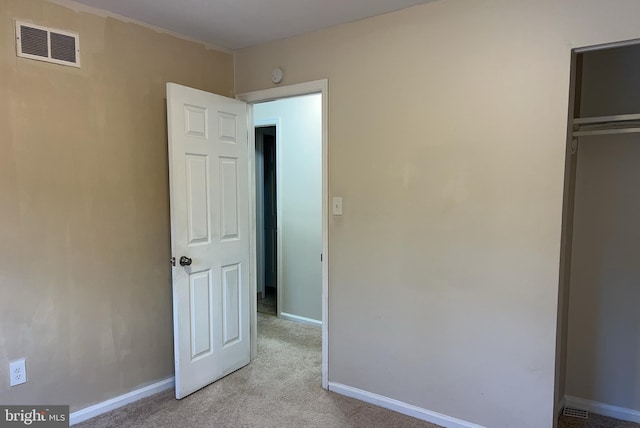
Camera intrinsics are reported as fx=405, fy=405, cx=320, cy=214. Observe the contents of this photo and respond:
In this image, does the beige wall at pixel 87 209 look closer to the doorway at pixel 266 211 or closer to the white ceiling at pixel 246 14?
the white ceiling at pixel 246 14

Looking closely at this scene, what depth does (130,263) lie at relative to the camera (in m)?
2.62

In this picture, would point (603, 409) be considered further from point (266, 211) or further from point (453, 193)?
point (266, 211)

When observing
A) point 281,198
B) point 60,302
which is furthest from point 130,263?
point 281,198

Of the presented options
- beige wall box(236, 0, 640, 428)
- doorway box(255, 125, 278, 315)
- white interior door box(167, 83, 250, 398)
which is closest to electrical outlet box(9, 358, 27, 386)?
white interior door box(167, 83, 250, 398)

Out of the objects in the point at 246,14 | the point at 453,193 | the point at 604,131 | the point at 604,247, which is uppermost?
the point at 246,14

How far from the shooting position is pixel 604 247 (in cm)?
249

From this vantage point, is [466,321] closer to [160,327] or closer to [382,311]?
[382,311]

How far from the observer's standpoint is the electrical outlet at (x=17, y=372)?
7.02 ft

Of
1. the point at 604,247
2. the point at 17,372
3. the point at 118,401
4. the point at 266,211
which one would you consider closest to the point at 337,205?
the point at 604,247

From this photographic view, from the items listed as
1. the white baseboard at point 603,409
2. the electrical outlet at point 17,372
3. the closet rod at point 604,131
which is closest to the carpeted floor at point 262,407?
the electrical outlet at point 17,372

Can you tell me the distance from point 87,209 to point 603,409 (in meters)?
3.37

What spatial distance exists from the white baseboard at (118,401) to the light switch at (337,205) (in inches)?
65.7

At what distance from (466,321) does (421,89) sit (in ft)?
4.42

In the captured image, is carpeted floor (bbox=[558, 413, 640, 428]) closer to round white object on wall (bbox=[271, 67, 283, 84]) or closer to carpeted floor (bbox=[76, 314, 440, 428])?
carpeted floor (bbox=[76, 314, 440, 428])
